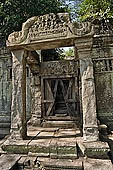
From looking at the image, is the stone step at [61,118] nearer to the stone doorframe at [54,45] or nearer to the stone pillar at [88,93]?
the stone doorframe at [54,45]

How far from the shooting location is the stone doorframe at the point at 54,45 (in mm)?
3859

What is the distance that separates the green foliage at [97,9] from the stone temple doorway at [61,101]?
4.05 metres

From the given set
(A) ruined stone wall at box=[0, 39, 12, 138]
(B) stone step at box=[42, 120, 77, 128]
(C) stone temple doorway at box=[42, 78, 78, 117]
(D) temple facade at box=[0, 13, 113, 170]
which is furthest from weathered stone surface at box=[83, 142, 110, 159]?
(A) ruined stone wall at box=[0, 39, 12, 138]

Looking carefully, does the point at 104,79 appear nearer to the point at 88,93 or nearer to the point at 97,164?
the point at 88,93

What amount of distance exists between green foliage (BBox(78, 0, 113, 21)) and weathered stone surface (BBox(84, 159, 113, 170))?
7.00m

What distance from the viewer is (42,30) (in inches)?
164

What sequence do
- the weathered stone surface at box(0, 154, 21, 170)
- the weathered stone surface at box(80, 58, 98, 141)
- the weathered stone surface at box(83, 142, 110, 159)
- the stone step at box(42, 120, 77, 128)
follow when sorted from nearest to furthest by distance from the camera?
the weathered stone surface at box(0, 154, 21, 170)
the weathered stone surface at box(83, 142, 110, 159)
the weathered stone surface at box(80, 58, 98, 141)
the stone step at box(42, 120, 77, 128)

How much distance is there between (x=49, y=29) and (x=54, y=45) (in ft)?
1.76

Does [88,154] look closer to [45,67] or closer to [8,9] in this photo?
[45,67]

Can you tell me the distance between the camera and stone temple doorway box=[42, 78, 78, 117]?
6646mm

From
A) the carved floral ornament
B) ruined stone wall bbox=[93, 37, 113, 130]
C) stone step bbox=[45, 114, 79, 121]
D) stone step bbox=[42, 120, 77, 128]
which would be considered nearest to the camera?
the carved floral ornament

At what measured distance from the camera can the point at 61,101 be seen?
7.20m

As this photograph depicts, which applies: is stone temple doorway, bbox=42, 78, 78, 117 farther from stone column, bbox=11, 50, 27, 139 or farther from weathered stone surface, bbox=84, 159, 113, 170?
weathered stone surface, bbox=84, 159, 113, 170

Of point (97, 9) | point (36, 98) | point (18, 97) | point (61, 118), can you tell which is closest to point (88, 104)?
point (18, 97)
